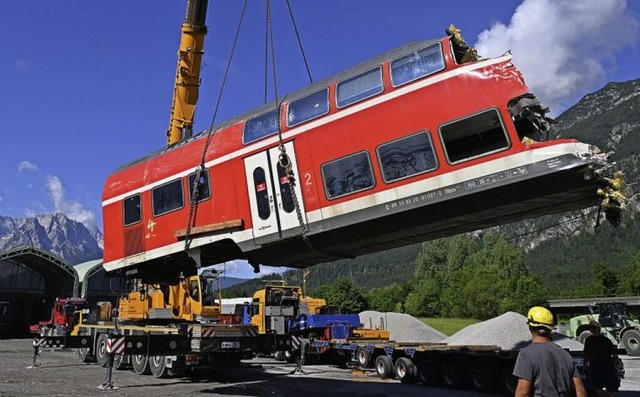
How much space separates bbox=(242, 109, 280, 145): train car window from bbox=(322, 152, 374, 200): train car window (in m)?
1.58

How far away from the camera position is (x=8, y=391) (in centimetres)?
1223

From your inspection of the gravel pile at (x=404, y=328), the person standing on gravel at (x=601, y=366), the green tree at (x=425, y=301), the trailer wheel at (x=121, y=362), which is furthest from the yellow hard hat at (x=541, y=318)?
the green tree at (x=425, y=301)

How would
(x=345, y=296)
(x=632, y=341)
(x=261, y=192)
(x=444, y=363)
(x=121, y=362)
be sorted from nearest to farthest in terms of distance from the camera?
1. (x=261, y=192)
2. (x=444, y=363)
3. (x=121, y=362)
4. (x=632, y=341)
5. (x=345, y=296)

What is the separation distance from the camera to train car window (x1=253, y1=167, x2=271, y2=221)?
9891 millimetres

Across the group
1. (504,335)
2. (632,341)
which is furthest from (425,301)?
(504,335)

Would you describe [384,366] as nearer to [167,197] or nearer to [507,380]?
[507,380]

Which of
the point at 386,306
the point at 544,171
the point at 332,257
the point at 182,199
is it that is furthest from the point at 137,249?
the point at 386,306

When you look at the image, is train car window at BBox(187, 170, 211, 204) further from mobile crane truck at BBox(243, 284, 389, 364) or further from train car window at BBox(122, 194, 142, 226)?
mobile crane truck at BBox(243, 284, 389, 364)

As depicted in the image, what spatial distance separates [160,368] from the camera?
1545 centimetres

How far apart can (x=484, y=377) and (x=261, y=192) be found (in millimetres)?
8163

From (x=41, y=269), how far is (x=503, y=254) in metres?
60.4

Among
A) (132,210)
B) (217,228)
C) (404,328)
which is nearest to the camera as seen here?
(217,228)

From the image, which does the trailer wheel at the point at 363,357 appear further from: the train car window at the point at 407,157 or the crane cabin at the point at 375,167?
the train car window at the point at 407,157

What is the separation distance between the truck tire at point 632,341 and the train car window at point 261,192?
811 inches
